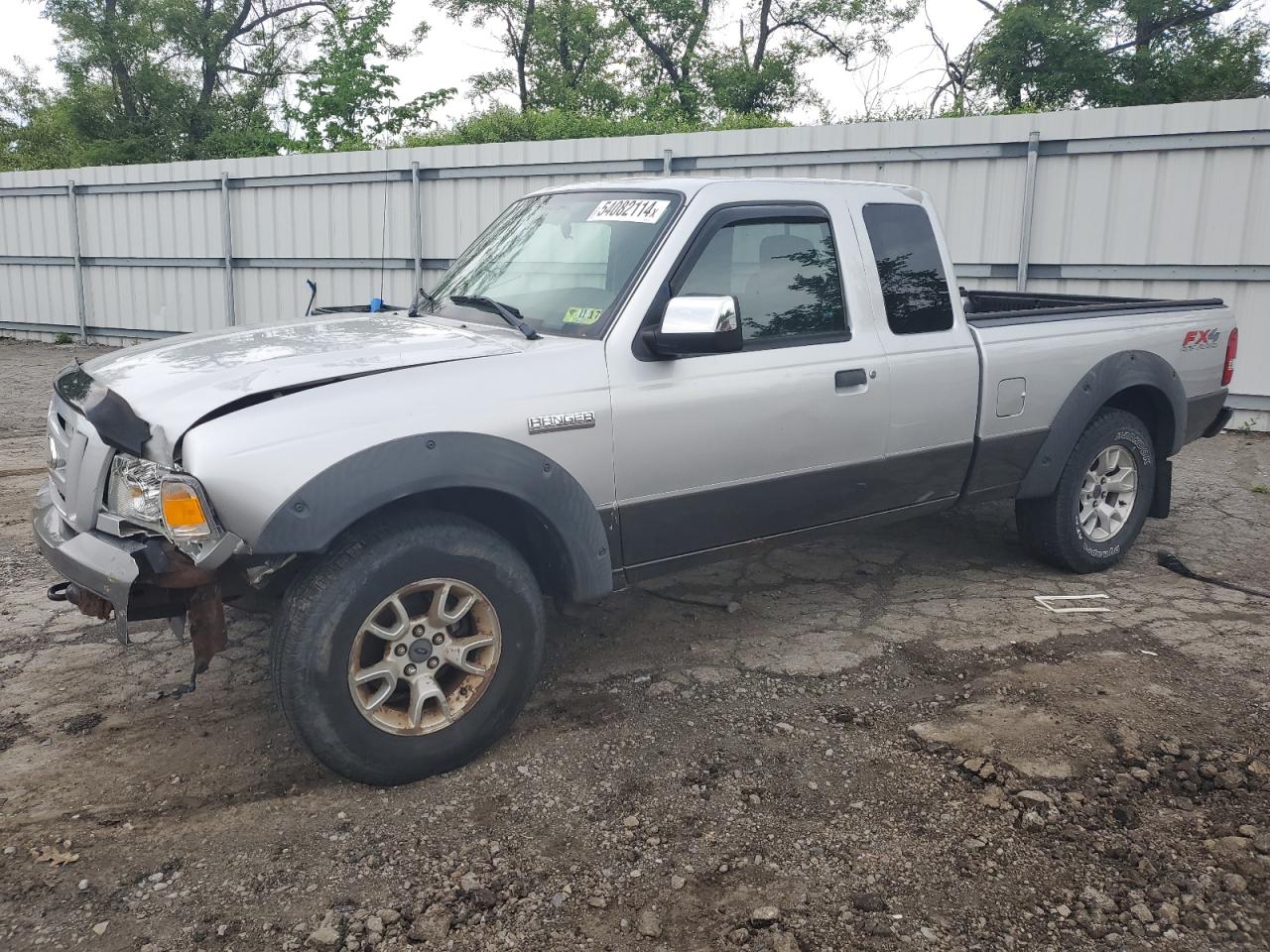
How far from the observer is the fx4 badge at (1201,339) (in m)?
5.60

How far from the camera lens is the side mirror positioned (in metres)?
3.55

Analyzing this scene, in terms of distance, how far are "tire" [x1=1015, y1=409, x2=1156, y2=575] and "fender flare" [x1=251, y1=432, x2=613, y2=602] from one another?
276cm

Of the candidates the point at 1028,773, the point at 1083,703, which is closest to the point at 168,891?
the point at 1028,773

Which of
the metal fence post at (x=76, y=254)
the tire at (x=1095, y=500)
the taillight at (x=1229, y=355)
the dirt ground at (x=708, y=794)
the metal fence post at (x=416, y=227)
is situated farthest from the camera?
the metal fence post at (x=76, y=254)

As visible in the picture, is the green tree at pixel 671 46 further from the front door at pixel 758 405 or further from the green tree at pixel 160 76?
the front door at pixel 758 405

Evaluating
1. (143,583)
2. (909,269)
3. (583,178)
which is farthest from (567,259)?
(583,178)

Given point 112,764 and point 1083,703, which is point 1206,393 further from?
point 112,764

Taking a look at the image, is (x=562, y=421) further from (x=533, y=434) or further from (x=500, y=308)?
(x=500, y=308)

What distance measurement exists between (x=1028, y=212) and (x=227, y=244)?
1057cm

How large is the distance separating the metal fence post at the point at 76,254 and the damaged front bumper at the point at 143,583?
14.9 metres

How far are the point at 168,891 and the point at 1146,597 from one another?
445 cm

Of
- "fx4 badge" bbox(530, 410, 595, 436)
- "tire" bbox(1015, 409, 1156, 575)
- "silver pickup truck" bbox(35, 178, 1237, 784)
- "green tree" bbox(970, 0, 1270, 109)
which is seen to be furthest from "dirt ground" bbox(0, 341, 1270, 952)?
"green tree" bbox(970, 0, 1270, 109)

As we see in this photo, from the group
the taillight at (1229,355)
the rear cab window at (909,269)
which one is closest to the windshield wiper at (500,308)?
the rear cab window at (909,269)

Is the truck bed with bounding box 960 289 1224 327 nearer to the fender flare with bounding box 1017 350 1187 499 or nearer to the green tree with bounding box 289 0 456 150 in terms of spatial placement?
the fender flare with bounding box 1017 350 1187 499
